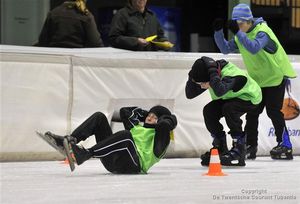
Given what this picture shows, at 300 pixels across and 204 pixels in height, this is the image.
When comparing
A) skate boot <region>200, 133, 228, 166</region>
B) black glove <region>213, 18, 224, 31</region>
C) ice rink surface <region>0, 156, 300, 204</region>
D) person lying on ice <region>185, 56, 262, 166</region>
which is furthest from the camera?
black glove <region>213, 18, 224, 31</region>

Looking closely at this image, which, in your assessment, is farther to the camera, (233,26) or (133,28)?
(133,28)

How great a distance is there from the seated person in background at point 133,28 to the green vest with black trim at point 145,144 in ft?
8.32

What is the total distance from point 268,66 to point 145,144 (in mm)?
2256

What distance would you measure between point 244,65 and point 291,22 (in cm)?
667

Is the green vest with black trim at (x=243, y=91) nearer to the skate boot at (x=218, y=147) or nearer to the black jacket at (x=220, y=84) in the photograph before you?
the black jacket at (x=220, y=84)

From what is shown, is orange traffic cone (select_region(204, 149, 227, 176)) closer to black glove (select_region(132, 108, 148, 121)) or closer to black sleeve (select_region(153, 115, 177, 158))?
black sleeve (select_region(153, 115, 177, 158))

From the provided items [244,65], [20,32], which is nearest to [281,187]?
[244,65]

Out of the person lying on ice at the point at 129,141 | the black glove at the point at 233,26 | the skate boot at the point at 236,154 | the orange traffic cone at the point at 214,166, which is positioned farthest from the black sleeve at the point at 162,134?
the black glove at the point at 233,26

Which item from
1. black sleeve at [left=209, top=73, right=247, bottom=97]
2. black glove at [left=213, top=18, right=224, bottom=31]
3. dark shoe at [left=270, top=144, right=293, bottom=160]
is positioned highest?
black glove at [left=213, top=18, right=224, bottom=31]

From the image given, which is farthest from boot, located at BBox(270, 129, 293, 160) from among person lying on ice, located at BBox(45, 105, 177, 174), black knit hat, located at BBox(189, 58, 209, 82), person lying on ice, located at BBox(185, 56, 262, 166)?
person lying on ice, located at BBox(45, 105, 177, 174)

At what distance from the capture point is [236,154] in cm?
727

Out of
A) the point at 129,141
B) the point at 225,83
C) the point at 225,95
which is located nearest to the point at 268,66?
→ the point at 225,95

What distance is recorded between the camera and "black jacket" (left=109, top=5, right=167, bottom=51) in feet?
28.9

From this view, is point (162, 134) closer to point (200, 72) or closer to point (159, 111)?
point (159, 111)
